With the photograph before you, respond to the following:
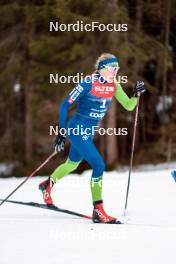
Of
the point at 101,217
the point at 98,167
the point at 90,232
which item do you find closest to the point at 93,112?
the point at 98,167

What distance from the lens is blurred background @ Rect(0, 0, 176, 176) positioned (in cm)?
1215

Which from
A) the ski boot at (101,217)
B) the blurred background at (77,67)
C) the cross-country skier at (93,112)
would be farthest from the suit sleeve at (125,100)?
the blurred background at (77,67)

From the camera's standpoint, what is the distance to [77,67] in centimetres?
1234

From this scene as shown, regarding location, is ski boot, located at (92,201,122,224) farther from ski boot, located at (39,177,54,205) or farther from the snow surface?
ski boot, located at (39,177,54,205)

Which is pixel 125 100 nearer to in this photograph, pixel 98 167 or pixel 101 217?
pixel 98 167


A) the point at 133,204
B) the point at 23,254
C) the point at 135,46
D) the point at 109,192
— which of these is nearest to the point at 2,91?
the point at 135,46

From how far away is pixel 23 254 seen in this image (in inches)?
167

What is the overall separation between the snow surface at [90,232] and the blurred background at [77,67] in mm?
5373

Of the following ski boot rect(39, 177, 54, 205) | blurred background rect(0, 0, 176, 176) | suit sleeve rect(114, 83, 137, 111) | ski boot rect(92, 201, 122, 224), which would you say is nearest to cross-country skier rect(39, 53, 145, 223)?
ski boot rect(92, 201, 122, 224)

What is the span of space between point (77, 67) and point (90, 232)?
775cm

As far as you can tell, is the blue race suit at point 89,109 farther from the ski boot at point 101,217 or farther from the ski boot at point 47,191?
the ski boot at point 47,191

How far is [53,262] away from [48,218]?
1.70 metres

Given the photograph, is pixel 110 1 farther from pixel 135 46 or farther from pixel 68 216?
pixel 68 216

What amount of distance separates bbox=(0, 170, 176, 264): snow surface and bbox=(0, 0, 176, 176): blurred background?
5.37 m
